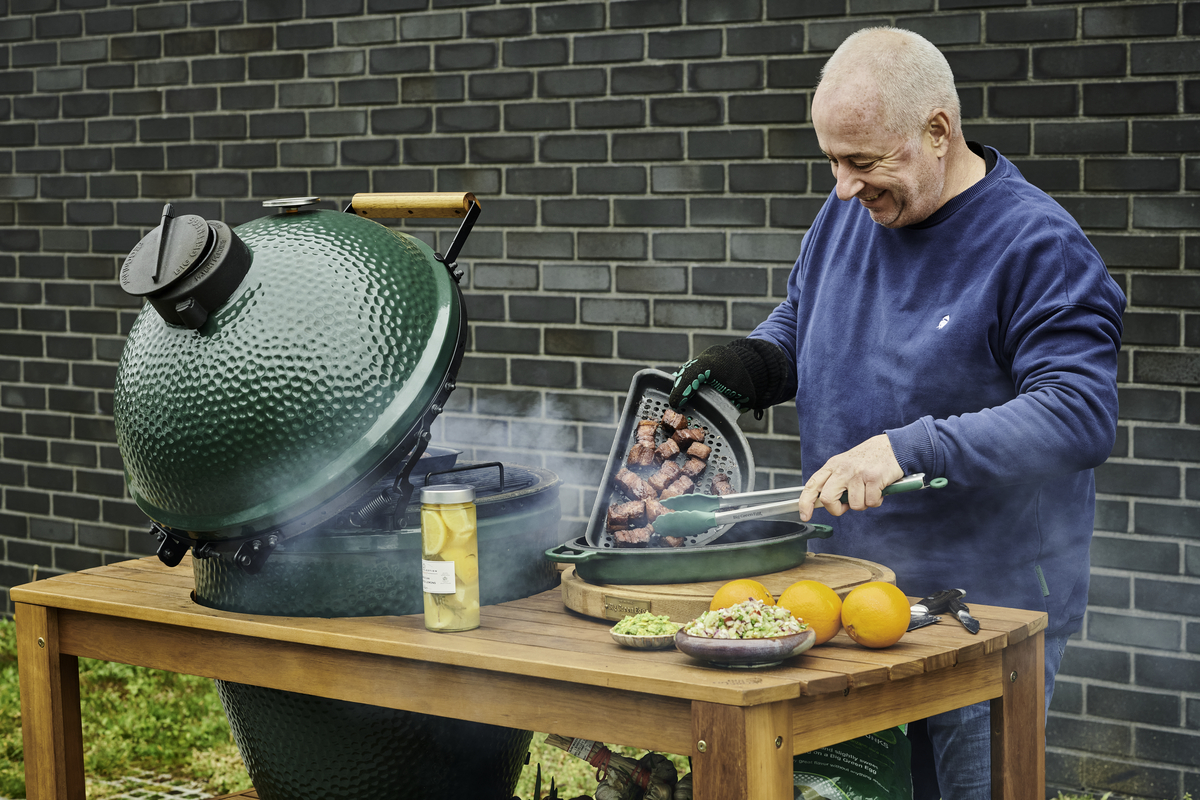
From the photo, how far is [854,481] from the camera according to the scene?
215cm

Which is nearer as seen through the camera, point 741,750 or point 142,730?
point 741,750

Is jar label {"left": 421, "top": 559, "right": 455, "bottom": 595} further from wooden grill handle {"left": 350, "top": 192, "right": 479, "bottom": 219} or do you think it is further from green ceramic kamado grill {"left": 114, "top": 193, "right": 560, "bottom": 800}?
wooden grill handle {"left": 350, "top": 192, "right": 479, "bottom": 219}

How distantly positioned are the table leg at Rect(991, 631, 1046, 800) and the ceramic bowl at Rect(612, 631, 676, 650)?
0.68 m

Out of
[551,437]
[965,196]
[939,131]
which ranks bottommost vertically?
[551,437]

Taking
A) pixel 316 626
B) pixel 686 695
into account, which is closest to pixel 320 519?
pixel 316 626

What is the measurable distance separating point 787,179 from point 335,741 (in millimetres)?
A: 2740

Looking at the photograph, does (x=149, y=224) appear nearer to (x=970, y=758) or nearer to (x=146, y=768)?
(x=146, y=768)

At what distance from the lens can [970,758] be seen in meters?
2.50

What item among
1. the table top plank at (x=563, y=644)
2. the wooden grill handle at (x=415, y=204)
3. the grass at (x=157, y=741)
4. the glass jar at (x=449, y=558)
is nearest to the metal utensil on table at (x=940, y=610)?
the table top plank at (x=563, y=644)

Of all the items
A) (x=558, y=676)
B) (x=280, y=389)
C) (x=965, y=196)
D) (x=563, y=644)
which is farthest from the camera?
(x=965, y=196)

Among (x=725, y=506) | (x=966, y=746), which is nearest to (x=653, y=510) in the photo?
(x=725, y=506)

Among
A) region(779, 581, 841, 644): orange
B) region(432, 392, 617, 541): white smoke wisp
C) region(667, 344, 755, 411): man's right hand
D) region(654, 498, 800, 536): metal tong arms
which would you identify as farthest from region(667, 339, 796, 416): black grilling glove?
region(432, 392, 617, 541): white smoke wisp

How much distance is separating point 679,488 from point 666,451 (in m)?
0.11

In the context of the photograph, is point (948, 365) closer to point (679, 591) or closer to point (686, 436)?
point (686, 436)
